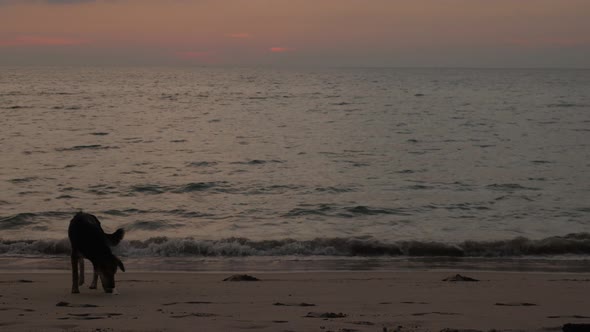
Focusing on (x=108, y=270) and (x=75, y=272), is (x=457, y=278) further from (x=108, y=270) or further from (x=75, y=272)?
(x=75, y=272)

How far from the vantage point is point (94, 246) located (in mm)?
8539

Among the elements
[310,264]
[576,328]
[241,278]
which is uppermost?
[576,328]

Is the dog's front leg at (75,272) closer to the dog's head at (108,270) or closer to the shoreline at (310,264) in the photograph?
the dog's head at (108,270)

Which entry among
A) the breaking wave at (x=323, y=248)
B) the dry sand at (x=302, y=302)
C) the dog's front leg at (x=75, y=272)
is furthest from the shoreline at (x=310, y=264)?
the dog's front leg at (x=75, y=272)

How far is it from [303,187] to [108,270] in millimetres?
12305

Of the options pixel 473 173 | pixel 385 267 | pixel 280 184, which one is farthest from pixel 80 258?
pixel 473 173

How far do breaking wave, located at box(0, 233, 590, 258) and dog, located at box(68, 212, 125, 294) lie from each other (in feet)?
14.9

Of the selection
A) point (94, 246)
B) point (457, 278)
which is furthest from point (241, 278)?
point (457, 278)

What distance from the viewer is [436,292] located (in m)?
9.17

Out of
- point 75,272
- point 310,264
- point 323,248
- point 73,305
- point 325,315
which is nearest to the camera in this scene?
point 325,315

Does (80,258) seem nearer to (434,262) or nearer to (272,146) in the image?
(434,262)

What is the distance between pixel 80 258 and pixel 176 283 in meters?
1.55

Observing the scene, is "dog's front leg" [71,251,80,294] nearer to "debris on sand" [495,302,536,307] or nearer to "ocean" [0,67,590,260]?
"ocean" [0,67,590,260]

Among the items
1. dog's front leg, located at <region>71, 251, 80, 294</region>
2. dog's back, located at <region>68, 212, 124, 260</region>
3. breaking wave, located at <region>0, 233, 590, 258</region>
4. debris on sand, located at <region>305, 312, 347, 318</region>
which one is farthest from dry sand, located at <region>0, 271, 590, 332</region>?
breaking wave, located at <region>0, 233, 590, 258</region>
